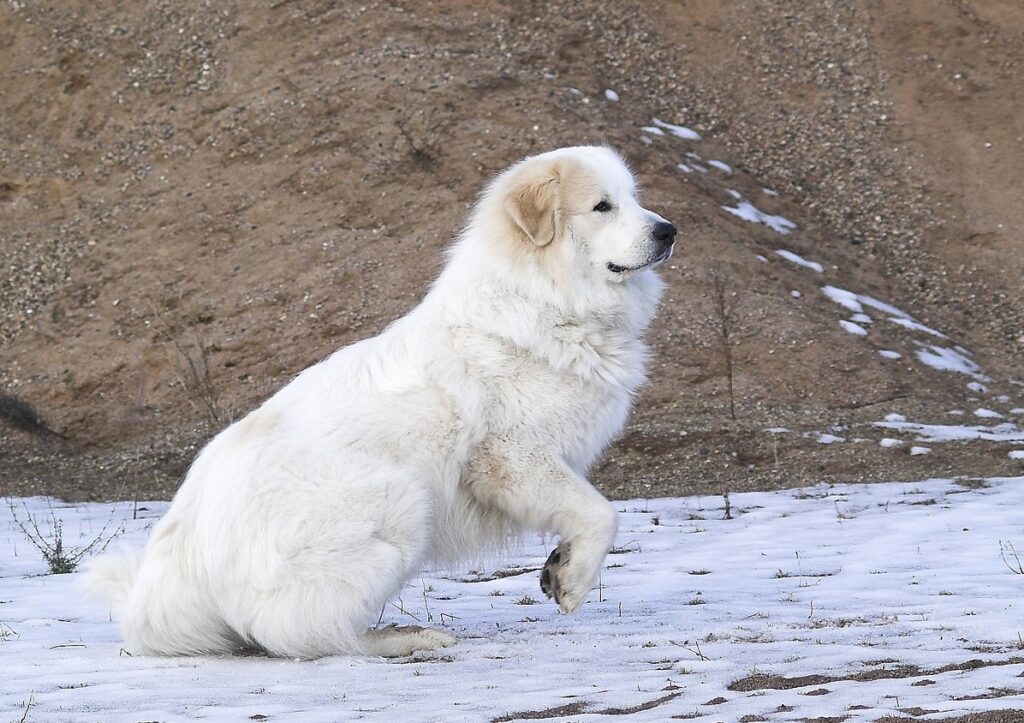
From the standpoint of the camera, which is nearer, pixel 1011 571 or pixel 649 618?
pixel 649 618

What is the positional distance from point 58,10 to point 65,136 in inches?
108

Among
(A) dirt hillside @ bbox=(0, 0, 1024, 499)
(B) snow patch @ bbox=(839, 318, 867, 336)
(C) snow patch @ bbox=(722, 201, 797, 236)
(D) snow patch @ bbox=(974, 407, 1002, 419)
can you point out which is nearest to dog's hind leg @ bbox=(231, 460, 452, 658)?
(A) dirt hillside @ bbox=(0, 0, 1024, 499)

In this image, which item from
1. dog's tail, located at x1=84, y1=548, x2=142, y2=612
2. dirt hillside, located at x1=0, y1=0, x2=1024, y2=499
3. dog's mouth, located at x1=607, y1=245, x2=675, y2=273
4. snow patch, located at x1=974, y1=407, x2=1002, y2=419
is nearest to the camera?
dog's tail, located at x1=84, y1=548, x2=142, y2=612

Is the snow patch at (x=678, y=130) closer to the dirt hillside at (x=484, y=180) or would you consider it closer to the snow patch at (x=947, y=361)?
the dirt hillside at (x=484, y=180)

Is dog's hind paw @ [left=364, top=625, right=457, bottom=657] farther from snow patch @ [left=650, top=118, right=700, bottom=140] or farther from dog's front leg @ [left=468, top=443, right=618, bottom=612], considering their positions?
snow patch @ [left=650, top=118, right=700, bottom=140]

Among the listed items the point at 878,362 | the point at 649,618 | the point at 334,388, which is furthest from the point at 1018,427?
the point at 334,388

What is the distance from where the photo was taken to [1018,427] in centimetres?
1238

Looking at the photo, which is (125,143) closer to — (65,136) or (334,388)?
(65,136)

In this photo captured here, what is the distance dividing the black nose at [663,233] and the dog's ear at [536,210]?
0.47 m

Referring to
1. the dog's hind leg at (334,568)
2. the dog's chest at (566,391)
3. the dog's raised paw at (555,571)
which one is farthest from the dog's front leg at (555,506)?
the dog's hind leg at (334,568)

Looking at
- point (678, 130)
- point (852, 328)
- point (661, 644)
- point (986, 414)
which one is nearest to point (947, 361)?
point (852, 328)

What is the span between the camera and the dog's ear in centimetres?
581

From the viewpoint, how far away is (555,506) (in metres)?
5.33

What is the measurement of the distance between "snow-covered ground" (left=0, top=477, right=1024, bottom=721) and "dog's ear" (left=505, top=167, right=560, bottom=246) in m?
1.62
